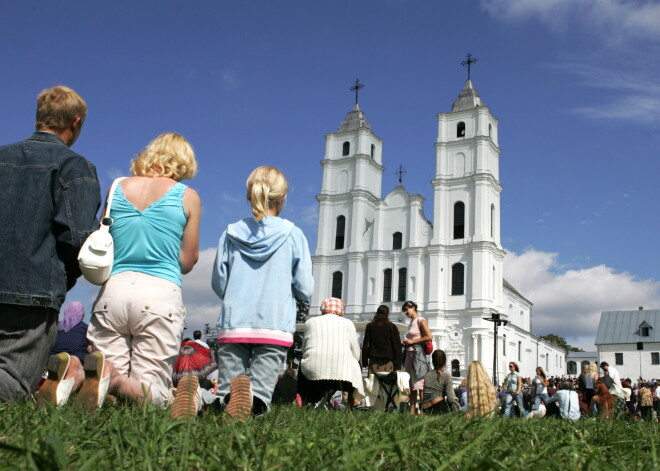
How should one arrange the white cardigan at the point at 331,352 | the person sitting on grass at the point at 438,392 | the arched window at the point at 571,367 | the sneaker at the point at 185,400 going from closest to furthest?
the sneaker at the point at 185,400, the white cardigan at the point at 331,352, the person sitting on grass at the point at 438,392, the arched window at the point at 571,367

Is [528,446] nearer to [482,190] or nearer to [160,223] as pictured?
[160,223]

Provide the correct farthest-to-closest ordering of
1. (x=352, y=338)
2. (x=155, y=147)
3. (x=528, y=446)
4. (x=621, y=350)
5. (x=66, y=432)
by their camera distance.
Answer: (x=621, y=350) < (x=352, y=338) < (x=155, y=147) < (x=528, y=446) < (x=66, y=432)

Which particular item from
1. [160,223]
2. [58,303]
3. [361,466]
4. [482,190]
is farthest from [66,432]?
[482,190]

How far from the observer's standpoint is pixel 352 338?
678 cm

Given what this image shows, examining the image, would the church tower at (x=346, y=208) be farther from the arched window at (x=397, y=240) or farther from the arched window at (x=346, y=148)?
the arched window at (x=397, y=240)

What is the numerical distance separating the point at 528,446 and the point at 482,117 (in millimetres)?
50025

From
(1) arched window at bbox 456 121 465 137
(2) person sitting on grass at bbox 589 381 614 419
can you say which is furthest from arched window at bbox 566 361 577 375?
(2) person sitting on grass at bbox 589 381 614 419

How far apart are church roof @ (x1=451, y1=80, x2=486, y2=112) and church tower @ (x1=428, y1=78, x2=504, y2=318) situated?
20.5 inches

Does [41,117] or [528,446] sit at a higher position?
[41,117]

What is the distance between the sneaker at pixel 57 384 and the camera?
10.2ft

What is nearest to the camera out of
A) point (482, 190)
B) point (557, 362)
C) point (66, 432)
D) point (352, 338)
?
point (66, 432)

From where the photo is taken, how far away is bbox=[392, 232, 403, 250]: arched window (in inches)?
2023

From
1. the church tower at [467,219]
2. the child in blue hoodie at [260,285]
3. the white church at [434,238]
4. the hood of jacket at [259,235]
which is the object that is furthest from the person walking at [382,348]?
the church tower at [467,219]

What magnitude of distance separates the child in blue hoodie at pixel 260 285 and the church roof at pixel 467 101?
4917 centimetres
